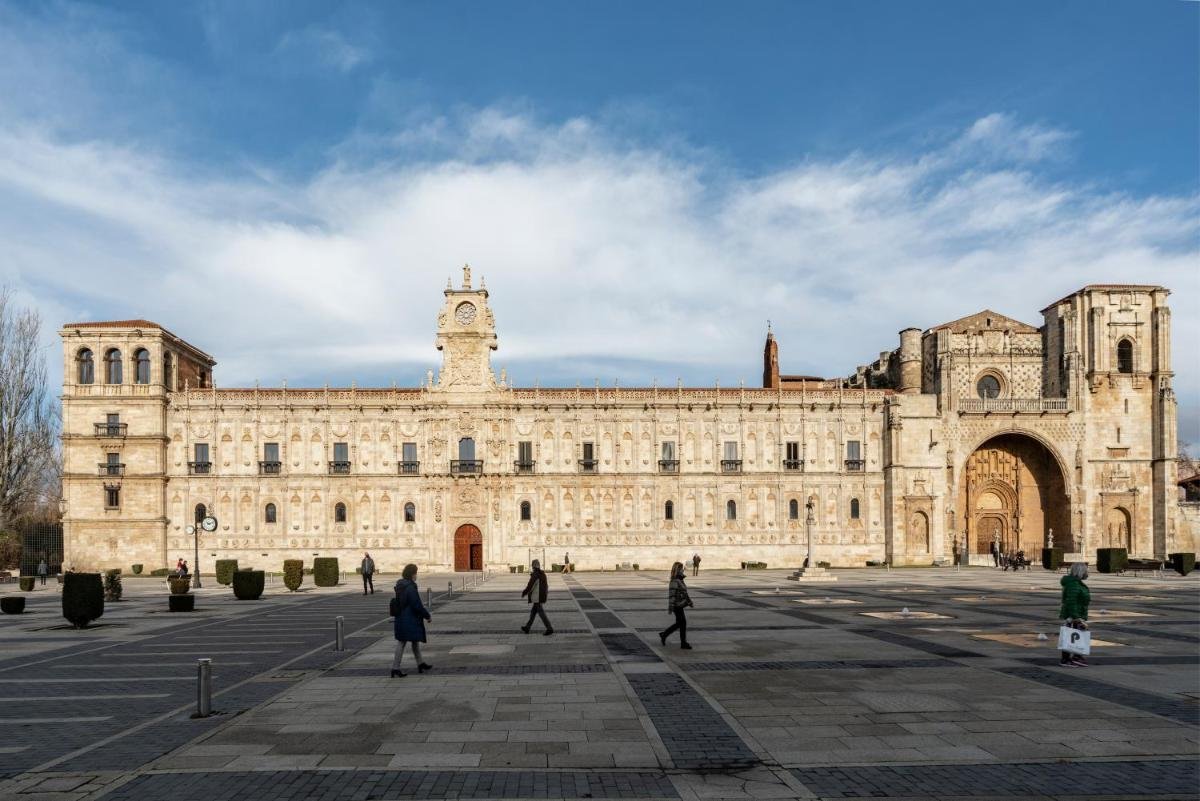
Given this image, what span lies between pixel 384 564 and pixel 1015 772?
50732 mm

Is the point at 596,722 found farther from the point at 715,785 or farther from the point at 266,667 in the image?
the point at 266,667

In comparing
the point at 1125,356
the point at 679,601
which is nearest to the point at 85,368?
the point at 679,601

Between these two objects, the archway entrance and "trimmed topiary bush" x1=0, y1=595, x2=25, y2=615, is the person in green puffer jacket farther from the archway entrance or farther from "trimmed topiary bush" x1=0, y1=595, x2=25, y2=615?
the archway entrance

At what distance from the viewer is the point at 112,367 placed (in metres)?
54.7

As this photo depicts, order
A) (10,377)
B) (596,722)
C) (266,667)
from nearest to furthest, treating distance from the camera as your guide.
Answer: (596,722)
(266,667)
(10,377)

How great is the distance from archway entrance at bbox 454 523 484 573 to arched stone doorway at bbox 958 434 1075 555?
117ft

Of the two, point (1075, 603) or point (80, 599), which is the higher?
point (1075, 603)

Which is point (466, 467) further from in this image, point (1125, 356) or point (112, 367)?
point (1125, 356)

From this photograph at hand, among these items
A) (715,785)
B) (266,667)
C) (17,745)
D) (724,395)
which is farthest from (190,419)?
(715,785)

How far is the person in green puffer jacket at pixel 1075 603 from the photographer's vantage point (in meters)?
15.2

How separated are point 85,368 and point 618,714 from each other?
55952 millimetres

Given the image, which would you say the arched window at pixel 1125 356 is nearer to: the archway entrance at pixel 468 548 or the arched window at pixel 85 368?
the archway entrance at pixel 468 548

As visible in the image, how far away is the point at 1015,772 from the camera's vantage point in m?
8.84

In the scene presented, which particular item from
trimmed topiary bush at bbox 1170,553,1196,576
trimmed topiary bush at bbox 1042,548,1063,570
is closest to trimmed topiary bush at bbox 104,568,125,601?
trimmed topiary bush at bbox 1042,548,1063,570
